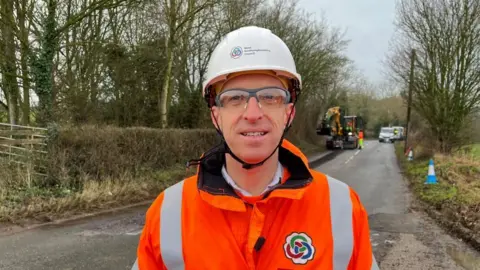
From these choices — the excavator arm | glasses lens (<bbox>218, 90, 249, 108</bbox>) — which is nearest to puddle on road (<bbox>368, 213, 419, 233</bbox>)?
glasses lens (<bbox>218, 90, 249, 108</bbox>)

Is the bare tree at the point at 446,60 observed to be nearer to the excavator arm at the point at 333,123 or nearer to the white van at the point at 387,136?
the excavator arm at the point at 333,123

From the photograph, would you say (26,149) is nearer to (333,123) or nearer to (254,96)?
(254,96)

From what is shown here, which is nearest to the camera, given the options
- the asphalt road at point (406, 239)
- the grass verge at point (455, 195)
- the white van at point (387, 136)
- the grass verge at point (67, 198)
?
the asphalt road at point (406, 239)

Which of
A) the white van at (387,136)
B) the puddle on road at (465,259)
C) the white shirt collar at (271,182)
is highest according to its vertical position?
the white shirt collar at (271,182)

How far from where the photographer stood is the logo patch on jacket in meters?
1.60

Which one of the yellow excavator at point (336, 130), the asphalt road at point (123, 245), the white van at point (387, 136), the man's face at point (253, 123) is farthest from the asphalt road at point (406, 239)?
the white van at point (387, 136)

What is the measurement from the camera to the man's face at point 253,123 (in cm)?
165

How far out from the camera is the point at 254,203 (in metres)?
1.68

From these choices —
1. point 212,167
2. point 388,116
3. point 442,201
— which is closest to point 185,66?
point 442,201

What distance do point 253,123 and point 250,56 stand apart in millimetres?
281

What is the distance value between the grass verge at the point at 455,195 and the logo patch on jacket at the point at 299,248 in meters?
6.36

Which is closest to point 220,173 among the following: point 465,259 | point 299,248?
point 299,248

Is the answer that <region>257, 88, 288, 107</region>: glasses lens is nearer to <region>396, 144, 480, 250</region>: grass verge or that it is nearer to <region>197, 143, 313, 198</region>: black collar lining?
<region>197, 143, 313, 198</region>: black collar lining

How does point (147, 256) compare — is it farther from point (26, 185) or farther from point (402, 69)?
point (402, 69)
